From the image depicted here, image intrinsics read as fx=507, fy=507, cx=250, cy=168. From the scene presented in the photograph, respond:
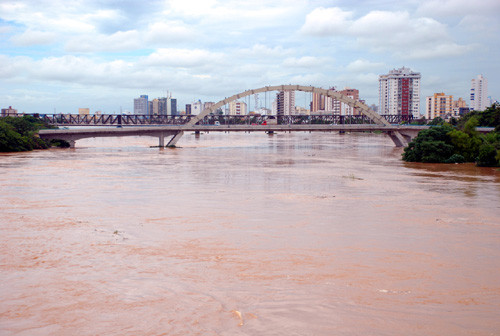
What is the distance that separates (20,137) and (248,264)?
58.2 m

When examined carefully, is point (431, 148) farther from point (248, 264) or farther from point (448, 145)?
point (248, 264)

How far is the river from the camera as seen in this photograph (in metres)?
8.46

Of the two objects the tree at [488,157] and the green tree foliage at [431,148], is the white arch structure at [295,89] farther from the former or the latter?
the tree at [488,157]

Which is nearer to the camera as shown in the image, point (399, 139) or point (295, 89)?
point (399, 139)

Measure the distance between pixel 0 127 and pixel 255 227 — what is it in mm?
53983

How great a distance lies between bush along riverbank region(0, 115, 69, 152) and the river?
131 ft

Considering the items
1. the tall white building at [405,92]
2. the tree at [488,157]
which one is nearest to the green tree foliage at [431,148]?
the tree at [488,157]

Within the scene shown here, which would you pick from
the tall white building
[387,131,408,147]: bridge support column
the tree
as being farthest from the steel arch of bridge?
the tall white building

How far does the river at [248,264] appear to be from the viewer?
8.46 m

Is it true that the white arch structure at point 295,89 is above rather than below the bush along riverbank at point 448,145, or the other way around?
above

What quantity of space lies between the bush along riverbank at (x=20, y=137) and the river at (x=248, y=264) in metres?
39.9

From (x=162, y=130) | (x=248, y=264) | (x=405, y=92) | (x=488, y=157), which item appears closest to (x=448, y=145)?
(x=488, y=157)

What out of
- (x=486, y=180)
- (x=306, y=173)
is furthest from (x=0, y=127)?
(x=486, y=180)

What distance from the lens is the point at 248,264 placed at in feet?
38.6
